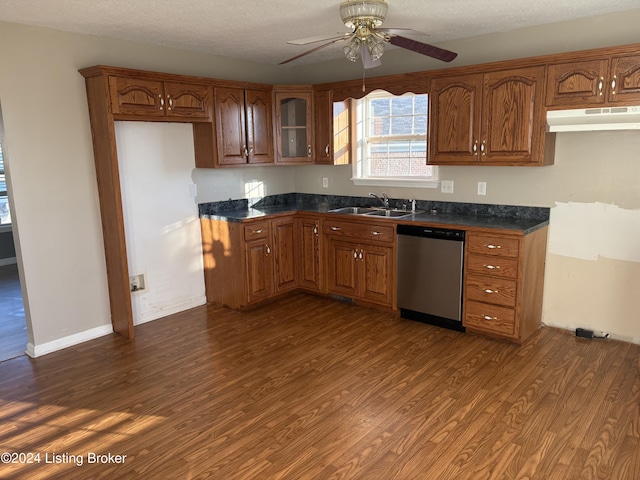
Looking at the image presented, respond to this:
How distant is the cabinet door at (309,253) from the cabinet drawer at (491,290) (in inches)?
62.2

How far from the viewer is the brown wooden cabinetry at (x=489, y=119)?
140 inches

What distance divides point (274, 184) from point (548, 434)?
3.77m

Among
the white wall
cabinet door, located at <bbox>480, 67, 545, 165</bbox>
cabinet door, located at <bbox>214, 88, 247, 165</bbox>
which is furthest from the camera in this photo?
cabinet door, located at <bbox>214, 88, 247, 165</bbox>

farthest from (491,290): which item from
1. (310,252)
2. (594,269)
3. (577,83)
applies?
(310,252)

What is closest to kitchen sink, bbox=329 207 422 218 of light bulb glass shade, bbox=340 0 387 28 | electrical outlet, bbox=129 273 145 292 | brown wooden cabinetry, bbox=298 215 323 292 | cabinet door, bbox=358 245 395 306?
brown wooden cabinetry, bbox=298 215 323 292

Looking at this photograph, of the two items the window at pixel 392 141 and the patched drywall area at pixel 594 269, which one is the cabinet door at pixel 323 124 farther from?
the patched drywall area at pixel 594 269

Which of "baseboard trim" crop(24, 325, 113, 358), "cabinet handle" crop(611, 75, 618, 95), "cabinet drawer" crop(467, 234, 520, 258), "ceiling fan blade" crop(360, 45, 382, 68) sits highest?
"ceiling fan blade" crop(360, 45, 382, 68)

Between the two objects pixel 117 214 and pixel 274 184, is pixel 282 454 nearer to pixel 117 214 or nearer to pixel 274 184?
pixel 117 214

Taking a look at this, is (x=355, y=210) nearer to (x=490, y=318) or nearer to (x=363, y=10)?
(x=490, y=318)

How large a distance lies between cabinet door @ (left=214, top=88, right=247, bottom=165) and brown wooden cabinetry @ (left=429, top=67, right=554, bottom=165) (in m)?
1.78

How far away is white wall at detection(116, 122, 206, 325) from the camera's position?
13.6ft

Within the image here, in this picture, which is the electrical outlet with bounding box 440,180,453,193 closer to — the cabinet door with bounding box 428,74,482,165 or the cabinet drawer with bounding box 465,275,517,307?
the cabinet door with bounding box 428,74,482,165

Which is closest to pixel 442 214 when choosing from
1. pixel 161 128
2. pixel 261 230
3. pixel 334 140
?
pixel 334 140

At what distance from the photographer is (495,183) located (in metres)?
4.12
